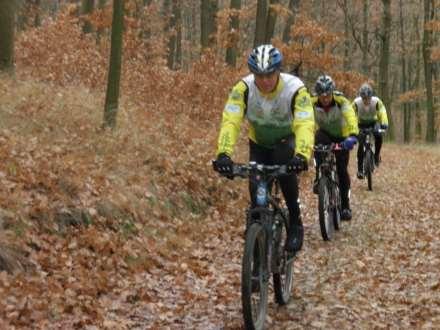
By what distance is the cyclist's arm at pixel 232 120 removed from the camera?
6.41 m

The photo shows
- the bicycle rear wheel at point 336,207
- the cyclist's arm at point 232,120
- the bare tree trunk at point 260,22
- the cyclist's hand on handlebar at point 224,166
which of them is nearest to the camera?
the cyclist's hand on handlebar at point 224,166

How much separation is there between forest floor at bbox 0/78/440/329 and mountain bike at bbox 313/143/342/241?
0.29 meters

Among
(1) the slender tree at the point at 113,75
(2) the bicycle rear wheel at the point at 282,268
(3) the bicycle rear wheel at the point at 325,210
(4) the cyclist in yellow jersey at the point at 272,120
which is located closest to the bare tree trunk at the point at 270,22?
(1) the slender tree at the point at 113,75

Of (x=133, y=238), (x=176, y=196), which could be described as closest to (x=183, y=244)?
(x=133, y=238)

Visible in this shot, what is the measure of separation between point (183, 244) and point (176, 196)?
1656 millimetres

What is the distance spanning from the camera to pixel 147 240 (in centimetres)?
900

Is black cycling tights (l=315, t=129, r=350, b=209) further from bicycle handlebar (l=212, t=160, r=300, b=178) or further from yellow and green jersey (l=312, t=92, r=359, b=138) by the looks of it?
bicycle handlebar (l=212, t=160, r=300, b=178)

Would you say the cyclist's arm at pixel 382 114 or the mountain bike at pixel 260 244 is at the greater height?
the cyclist's arm at pixel 382 114

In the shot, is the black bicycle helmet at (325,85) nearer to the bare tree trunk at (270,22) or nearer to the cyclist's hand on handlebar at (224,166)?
the cyclist's hand on handlebar at (224,166)

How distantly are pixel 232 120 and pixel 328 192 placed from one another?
4.71 metres

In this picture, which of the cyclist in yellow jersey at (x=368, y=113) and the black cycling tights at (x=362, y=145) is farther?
the black cycling tights at (x=362, y=145)

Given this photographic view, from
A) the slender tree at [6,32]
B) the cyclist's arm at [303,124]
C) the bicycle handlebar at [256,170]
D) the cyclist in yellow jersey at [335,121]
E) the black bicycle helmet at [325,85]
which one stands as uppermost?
the slender tree at [6,32]

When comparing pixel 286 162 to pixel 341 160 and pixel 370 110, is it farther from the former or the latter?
pixel 370 110

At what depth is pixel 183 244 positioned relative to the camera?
9.50m
